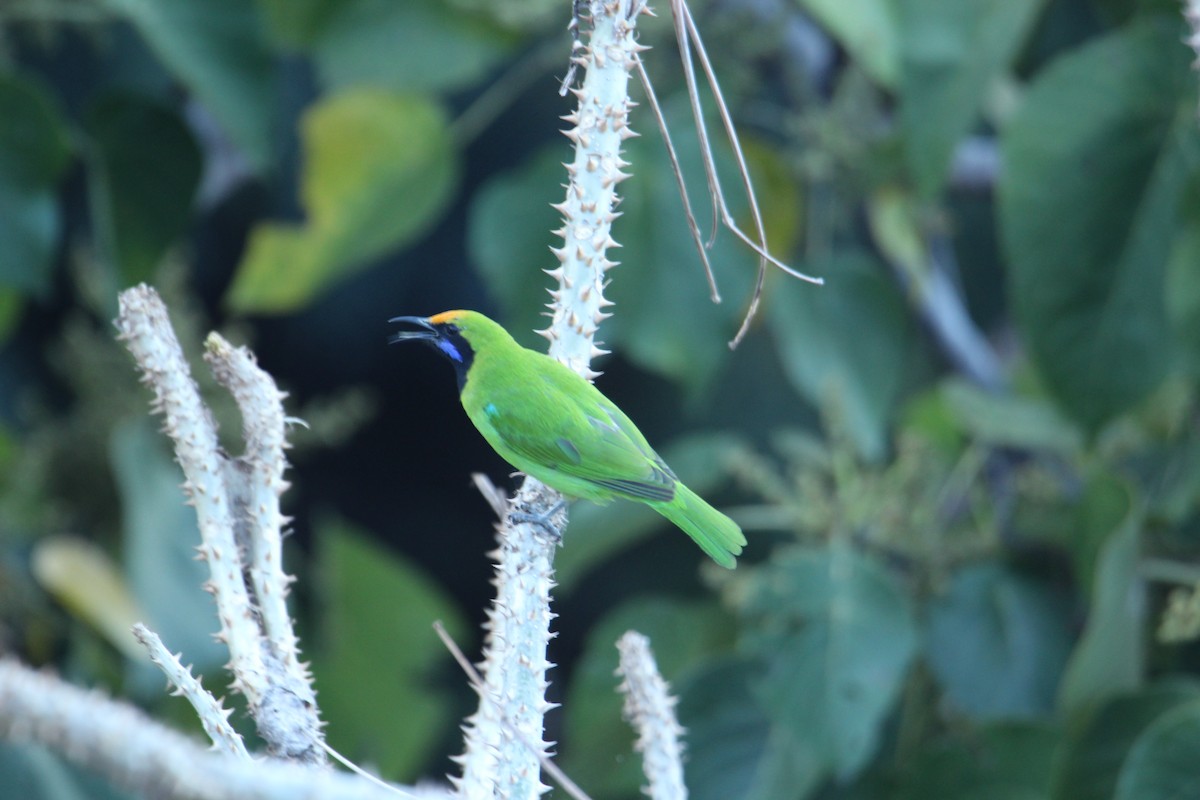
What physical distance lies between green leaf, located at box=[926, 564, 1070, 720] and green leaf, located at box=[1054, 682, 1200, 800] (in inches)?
7.4

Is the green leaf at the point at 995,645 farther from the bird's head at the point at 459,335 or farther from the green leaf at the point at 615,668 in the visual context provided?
the bird's head at the point at 459,335

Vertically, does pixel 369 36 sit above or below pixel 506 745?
above

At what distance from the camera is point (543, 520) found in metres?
0.76

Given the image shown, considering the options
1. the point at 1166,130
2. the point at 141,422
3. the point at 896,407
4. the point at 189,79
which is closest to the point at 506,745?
the point at 189,79

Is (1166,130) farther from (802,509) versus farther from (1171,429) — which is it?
(802,509)

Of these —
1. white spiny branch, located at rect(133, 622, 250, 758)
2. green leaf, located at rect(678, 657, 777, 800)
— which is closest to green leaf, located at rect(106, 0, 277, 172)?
green leaf, located at rect(678, 657, 777, 800)

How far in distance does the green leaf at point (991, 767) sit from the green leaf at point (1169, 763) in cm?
46

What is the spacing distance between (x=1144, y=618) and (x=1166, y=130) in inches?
34.6

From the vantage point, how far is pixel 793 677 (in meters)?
1.79

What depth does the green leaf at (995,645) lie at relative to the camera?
6.64 ft

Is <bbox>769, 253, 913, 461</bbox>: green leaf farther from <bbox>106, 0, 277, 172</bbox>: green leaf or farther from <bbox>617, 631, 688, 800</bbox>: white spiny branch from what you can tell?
<bbox>617, 631, 688, 800</bbox>: white spiny branch

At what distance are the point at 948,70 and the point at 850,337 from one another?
54 centimetres

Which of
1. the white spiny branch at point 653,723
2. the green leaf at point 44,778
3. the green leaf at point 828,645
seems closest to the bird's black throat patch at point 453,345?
the white spiny branch at point 653,723

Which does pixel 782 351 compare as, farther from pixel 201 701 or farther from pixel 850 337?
pixel 201 701
